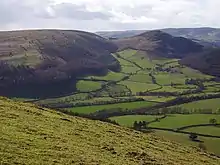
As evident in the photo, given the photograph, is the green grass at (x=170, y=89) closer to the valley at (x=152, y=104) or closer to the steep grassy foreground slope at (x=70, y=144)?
the valley at (x=152, y=104)

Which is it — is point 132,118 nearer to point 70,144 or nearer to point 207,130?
point 207,130

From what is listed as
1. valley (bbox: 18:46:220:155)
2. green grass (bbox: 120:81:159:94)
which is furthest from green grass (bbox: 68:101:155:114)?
green grass (bbox: 120:81:159:94)

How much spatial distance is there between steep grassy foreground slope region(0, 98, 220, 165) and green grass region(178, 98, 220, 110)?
8744 cm

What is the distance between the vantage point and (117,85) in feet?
635

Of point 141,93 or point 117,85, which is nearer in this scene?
point 141,93

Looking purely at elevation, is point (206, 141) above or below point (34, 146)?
below

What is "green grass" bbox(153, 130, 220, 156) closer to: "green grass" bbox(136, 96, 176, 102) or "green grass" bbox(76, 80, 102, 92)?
"green grass" bbox(136, 96, 176, 102)

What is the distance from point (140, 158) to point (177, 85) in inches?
6433

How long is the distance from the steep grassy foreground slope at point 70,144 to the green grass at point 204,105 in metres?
87.4

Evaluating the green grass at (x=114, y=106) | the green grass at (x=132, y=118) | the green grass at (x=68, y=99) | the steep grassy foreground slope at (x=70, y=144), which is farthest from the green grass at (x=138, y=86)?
the steep grassy foreground slope at (x=70, y=144)

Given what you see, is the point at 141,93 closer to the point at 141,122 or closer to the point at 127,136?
the point at 141,122

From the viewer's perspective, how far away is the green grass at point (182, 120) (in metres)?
98.1

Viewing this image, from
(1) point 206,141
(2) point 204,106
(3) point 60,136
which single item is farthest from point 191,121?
(3) point 60,136

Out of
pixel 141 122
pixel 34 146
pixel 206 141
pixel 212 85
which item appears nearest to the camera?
pixel 34 146
